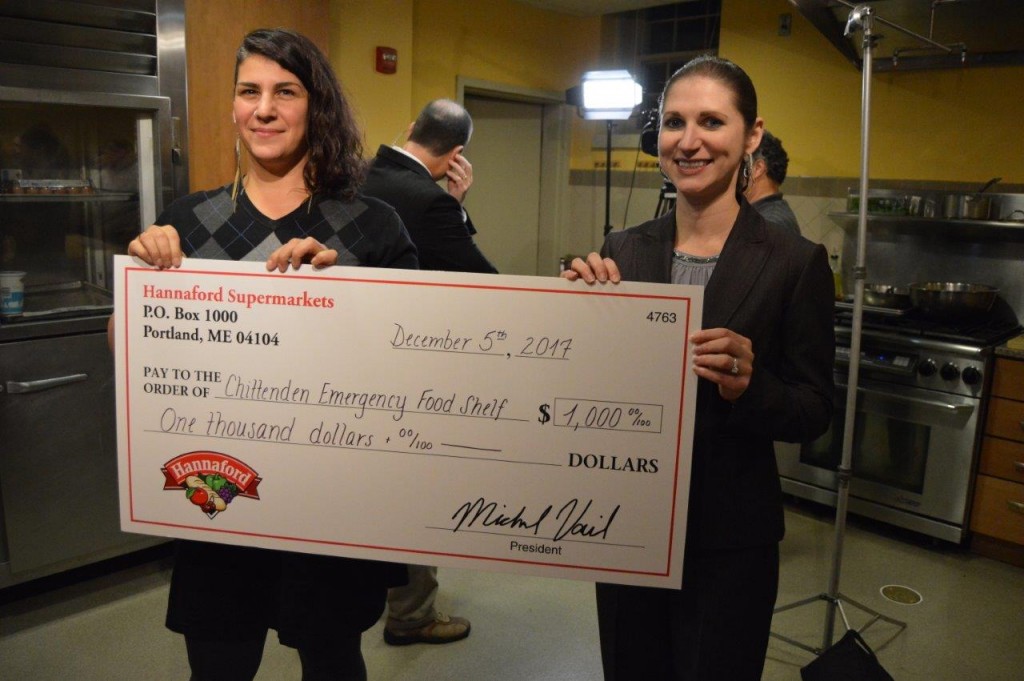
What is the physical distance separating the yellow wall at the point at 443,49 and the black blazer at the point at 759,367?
2.44 meters

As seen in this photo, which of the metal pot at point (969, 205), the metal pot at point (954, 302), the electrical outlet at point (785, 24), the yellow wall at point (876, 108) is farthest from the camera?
the electrical outlet at point (785, 24)

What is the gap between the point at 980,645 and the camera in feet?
8.27

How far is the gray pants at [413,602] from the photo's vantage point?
2.37 metres

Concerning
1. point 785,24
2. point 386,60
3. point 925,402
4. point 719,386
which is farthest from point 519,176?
point 719,386

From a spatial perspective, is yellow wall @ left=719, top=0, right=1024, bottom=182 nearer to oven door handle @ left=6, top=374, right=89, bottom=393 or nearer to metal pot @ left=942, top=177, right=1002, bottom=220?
metal pot @ left=942, top=177, right=1002, bottom=220

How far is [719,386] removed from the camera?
1133 mm

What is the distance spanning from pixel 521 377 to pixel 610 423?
0.15m

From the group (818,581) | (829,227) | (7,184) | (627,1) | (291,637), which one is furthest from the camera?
(627,1)

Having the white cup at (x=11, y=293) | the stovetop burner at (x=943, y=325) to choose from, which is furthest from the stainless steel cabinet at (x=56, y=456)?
the stovetop burner at (x=943, y=325)

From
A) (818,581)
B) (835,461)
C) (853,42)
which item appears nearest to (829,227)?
(853,42)

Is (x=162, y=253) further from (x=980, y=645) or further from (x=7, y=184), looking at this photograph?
(x=980, y=645)

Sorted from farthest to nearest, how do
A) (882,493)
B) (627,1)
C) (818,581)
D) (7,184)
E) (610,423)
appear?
(627,1)
(882,493)
(818,581)
(7,184)
(610,423)

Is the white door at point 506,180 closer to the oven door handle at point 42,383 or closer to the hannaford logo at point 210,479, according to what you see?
the oven door handle at point 42,383

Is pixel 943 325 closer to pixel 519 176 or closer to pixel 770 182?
pixel 770 182
